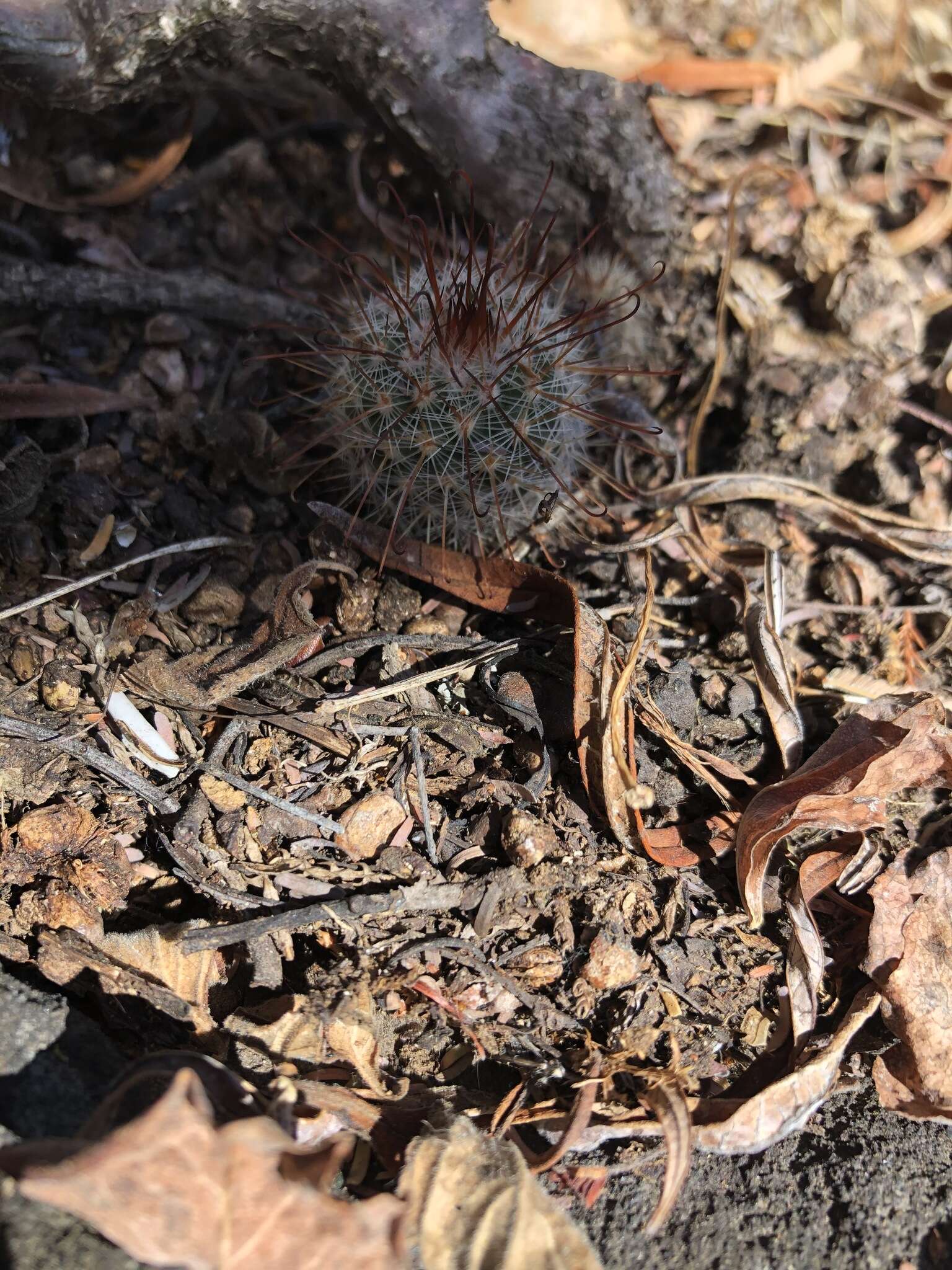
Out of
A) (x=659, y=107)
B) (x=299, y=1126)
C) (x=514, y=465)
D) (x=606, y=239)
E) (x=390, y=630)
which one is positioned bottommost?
(x=299, y=1126)

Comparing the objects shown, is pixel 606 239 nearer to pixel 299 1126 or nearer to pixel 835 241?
pixel 835 241

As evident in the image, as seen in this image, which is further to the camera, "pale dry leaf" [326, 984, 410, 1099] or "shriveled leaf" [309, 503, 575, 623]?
"shriveled leaf" [309, 503, 575, 623]

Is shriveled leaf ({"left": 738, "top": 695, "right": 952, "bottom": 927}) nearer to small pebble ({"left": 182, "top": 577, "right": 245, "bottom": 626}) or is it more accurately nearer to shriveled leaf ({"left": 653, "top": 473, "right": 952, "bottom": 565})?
shriveled leaf ({"left": 653, "top": 473, "right": 952, "bottom": 565})

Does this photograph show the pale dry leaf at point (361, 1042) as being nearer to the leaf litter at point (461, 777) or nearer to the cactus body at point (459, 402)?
the leaf litter at point (461, 777)

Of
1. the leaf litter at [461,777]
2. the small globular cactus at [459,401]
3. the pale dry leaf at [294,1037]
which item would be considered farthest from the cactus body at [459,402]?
the pale dry leaf at [294,1037]

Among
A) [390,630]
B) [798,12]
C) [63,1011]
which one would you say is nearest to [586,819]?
[390,630]

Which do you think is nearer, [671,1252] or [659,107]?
[671,1252]

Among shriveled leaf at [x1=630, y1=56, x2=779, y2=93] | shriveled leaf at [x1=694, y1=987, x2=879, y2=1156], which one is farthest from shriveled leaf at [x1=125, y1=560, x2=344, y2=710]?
shriveled leaf at [x1=630, y1=56, x2=779, y2=93]
